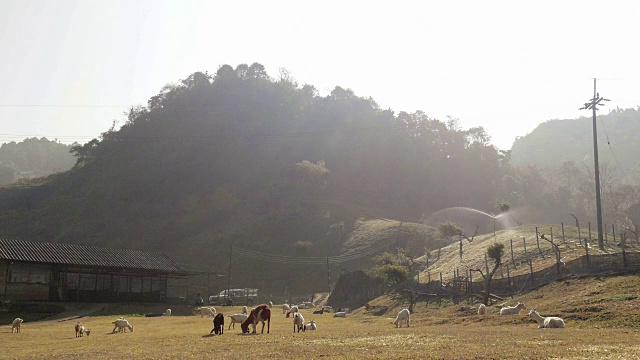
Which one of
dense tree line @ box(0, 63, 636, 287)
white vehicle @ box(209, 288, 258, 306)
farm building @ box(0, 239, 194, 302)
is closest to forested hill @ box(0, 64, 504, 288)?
dense tree line @ box(0, 63, 636, 287)

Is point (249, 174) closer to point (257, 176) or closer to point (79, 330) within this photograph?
point (257, 176)

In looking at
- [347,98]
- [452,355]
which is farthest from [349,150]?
[452,355]

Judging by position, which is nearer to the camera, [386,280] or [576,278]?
[576,278]

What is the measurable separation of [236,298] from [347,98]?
4634 inches

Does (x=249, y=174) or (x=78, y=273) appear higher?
(x=249, y=174)

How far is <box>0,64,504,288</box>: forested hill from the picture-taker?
384 ft

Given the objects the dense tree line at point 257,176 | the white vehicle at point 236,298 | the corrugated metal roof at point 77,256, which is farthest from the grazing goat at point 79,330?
the dense tree line at point 257,176

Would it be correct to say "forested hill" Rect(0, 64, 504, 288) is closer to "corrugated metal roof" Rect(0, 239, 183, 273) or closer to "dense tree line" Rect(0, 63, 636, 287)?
"dense tree line" Rect(0, 63, 636, 287)

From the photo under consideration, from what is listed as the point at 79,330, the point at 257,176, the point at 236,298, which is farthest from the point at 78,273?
the point at 257,176

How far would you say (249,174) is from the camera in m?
148

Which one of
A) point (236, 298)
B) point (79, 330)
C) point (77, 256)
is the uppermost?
point (77, 256)

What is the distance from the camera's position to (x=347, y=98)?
17775 cm

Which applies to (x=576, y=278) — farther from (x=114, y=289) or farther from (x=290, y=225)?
(x=290, y=225)

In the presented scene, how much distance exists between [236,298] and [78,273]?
20493 millimetres
